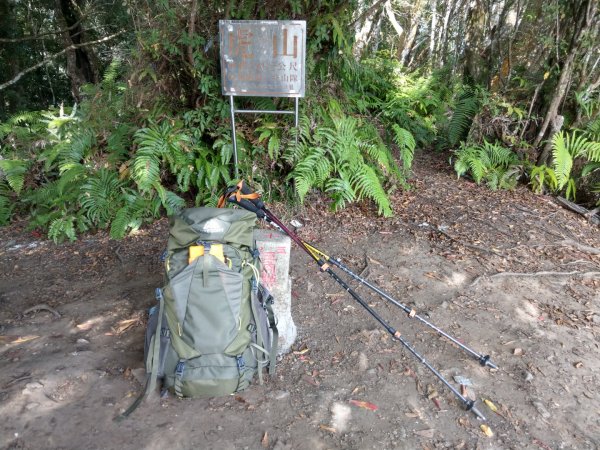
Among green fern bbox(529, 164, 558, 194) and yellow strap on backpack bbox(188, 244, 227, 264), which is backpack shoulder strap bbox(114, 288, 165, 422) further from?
green fern bbox(529, 164, 558, 194)

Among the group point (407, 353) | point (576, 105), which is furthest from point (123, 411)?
point (576, 105)

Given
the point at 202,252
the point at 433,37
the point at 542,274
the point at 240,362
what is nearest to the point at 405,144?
the point at 542,274

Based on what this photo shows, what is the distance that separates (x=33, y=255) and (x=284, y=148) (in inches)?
129

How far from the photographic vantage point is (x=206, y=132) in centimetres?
534

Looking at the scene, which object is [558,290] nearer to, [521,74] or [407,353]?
[407,353]

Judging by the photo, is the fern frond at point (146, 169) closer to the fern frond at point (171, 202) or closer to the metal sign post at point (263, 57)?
the fern frond at point (171, 202)

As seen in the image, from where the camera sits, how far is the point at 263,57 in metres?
4.35

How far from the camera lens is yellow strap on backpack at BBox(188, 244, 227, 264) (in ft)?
8.32

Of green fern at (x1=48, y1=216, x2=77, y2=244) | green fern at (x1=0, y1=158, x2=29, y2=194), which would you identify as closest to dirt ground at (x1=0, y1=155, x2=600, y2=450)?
green fern at (x1=48, y1=216, x2=77, y2=244)

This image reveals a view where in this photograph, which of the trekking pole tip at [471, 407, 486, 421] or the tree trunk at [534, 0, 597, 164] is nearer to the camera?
the trekking pole tip at [471, 407, 486, 421]

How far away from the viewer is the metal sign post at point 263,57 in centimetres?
424

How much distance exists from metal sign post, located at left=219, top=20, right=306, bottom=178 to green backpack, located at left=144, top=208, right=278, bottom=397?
225cm

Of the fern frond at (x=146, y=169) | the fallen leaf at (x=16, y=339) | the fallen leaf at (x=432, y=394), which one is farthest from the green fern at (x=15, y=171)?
the fallen leaf at (x=432, y=394)

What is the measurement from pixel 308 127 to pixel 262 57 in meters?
1.15
